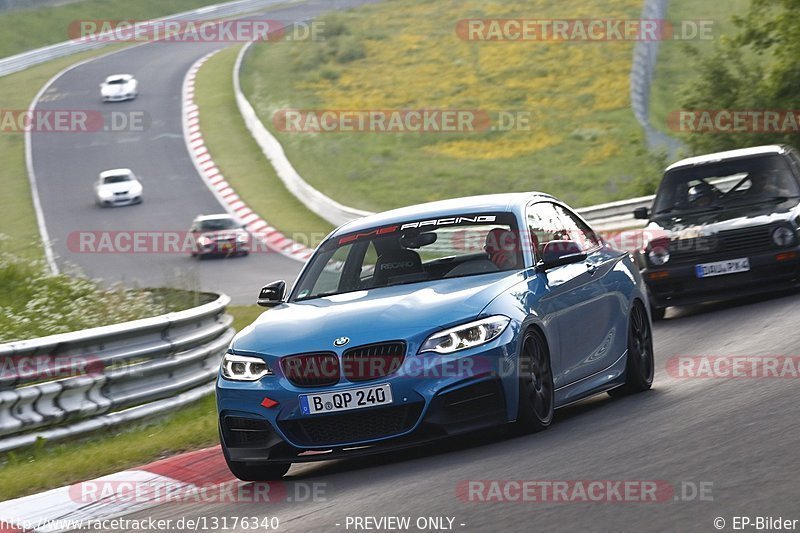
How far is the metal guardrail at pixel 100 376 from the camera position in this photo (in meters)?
9.55

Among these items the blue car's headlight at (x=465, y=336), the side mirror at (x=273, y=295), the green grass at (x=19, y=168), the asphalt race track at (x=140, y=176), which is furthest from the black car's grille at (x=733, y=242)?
the green grass at (x=19, y=168)

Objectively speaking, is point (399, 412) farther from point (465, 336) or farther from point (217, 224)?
point (217, 224)

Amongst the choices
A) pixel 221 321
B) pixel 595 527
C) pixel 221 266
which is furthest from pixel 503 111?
pixel 595 527

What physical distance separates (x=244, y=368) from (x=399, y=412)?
95 cm

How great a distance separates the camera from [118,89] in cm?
5681

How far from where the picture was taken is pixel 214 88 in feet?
184

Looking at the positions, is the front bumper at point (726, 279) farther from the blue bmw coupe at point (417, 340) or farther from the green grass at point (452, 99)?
the green grass at point (452, 99)

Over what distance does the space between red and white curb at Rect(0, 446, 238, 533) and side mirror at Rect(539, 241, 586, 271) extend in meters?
2.16

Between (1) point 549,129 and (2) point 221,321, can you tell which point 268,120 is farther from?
(2) point 221,321

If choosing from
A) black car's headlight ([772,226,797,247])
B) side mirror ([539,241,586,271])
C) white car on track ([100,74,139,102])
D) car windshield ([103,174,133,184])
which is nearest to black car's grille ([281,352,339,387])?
side mirror ([539,241,586,271])

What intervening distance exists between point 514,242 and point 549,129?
42.5 m

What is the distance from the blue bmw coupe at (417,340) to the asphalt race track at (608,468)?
241 millimetres

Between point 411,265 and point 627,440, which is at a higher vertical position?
point 411,265

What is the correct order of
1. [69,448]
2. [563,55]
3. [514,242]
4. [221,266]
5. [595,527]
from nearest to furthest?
[595,527], [514,242], [69,448], [221,266], [563,55]
